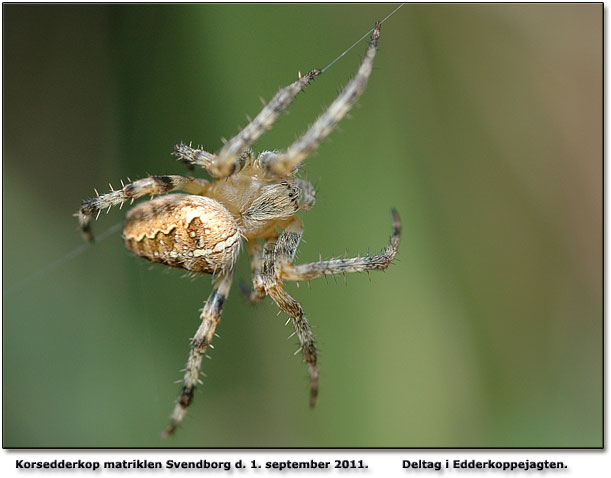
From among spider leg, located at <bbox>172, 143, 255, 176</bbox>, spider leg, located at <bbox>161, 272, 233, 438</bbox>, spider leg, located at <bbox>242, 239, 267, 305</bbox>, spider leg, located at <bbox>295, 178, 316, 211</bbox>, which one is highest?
spider leg, located at <bbox>172, 143, 255, 176</bbox>

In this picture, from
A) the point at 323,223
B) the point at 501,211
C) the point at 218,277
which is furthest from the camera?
the point at 501,211

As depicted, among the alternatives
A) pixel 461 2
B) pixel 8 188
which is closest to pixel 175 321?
pixel 8 188

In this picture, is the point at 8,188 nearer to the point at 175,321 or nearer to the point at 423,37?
the point at 175,321

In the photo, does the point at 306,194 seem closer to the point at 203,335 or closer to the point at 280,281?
the point at 280,281

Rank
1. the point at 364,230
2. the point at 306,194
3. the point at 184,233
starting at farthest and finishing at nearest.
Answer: the point at 364,230 → the point at 306,194 → the point at 184,233

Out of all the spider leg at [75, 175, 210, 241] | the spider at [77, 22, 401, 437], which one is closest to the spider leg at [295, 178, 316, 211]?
the spider at [77, 22, 401, 437]

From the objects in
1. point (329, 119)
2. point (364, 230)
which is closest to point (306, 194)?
point (329, 119)

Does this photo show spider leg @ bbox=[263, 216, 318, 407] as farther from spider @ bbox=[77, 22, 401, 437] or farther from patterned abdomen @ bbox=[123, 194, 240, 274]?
patterned abdomen @ bbox=[123, 194, 240, 274]
